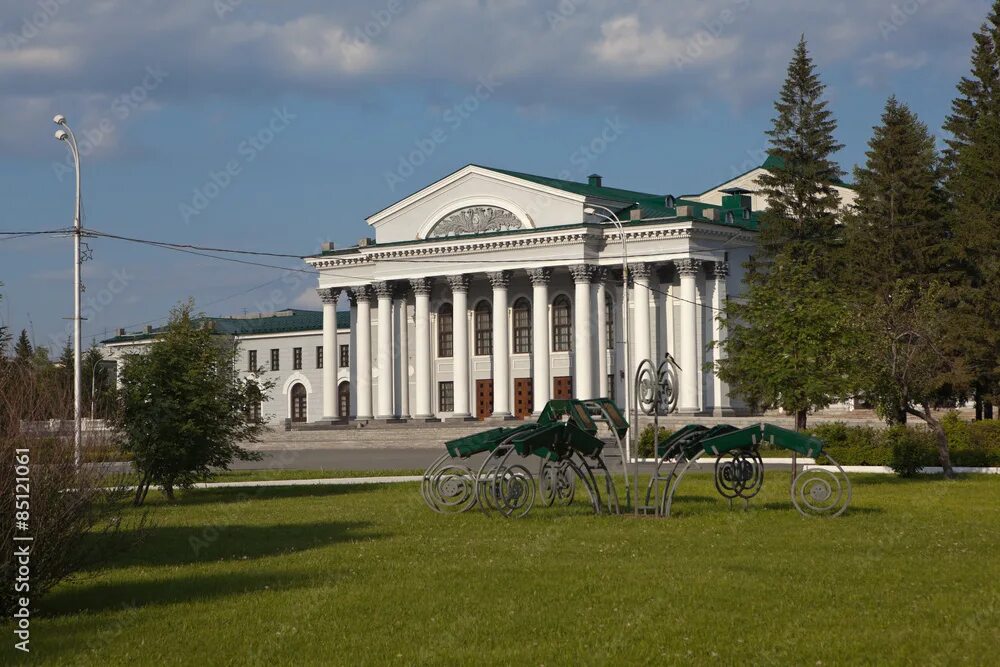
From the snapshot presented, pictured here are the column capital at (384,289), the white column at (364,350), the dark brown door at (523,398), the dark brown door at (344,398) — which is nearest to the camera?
the dark brown door at (523,398)

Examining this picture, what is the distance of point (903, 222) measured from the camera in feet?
176

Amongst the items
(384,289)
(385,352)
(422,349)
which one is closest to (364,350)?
(385,352)

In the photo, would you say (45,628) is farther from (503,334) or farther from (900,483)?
(503,334)

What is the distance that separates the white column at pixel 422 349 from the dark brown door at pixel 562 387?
22.6ft

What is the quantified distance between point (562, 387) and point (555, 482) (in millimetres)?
41584

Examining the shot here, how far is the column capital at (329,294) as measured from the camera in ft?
238

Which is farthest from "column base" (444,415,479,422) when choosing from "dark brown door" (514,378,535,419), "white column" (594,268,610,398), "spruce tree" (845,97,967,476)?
"spruce tree" (845,97,967,476)

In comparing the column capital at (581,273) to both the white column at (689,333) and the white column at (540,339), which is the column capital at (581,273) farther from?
the white column at (689,333)

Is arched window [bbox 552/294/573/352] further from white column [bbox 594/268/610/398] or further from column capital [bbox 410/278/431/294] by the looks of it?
column capital [bbox 410/278/431/294]

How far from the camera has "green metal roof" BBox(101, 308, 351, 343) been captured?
83356 millimetres

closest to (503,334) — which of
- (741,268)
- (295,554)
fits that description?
(741,268)

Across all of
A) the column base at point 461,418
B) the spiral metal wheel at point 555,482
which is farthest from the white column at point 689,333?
the spiral metal wheel at point 555,482

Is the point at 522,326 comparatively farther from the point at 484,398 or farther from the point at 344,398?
the point at 344,398

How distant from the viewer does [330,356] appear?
72500mm
